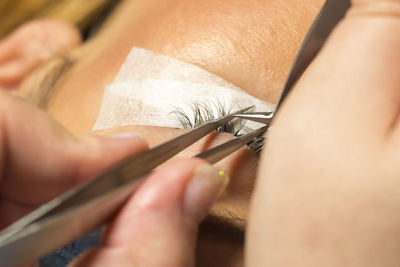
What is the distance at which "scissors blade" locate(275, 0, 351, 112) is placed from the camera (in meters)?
0.55

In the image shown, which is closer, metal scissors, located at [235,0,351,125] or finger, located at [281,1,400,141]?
finger, located at [281,1,400,141]

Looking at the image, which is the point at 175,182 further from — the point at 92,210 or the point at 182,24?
the point at 182,24

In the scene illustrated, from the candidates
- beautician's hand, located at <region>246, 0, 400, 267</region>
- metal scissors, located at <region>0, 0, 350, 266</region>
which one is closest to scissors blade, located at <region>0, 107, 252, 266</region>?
metal scissors, located at <region>0, 0, 350, 266</region>

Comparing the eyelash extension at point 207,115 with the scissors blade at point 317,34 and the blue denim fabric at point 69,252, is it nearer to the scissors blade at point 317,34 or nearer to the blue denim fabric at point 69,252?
the scissors blade at point 317,34

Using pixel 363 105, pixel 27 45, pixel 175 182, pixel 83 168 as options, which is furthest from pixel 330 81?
pixel 27 45

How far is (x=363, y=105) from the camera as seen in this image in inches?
16.2

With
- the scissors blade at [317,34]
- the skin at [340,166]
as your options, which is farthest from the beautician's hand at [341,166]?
the scissors blade at [317,34]

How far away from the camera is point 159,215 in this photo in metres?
0.45

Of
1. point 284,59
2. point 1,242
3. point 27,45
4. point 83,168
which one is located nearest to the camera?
point 1,242

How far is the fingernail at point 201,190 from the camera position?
1.48 feet

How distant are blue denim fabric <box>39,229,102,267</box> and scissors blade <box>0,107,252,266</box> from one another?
0.76 feet

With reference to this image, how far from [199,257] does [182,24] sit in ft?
1.31

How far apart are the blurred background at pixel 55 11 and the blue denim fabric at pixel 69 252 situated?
2.98ft

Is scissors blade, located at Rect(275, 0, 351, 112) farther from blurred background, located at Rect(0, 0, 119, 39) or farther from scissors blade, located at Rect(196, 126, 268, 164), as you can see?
blurred background, located at Rect(0, 0, 119, 39)
